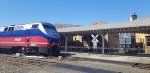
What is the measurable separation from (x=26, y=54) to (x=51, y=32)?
15.0 ft

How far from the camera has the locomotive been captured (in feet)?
94.4

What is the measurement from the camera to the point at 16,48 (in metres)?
32.7

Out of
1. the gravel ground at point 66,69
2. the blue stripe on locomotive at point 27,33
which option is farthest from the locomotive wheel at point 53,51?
the gravel ground at point 66,69

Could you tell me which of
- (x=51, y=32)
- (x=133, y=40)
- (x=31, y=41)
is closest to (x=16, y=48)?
(x=31, y=41)

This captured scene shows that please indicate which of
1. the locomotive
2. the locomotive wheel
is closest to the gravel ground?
the locomotive

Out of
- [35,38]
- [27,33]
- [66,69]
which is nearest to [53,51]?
[35,38]

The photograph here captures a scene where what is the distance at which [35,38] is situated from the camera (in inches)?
1165

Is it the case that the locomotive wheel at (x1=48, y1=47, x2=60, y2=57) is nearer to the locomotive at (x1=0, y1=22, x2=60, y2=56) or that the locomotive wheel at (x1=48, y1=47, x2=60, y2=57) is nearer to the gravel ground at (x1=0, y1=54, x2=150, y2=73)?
the locomotive at (x1=0, y1=22, x2=60, y2=56)

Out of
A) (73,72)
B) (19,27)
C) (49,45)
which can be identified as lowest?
(73,72)

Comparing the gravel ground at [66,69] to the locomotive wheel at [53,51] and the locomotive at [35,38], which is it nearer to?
the locomotive at [35,38]

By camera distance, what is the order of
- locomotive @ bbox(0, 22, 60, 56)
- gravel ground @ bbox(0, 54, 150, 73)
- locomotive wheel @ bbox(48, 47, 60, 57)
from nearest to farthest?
gravel ground @ bbox(0, 54, 150, 73), locomotive @ bbox(0, 22, 60, 56), locomotive wheel @ bbox(48, 47, 60, 57)

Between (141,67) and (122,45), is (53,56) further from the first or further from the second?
(122,45)

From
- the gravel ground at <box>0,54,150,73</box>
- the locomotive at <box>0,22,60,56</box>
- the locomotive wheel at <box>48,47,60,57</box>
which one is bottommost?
the gravel ground at <box>0,54,150,73</box>

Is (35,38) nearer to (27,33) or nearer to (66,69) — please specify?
(27,33)
